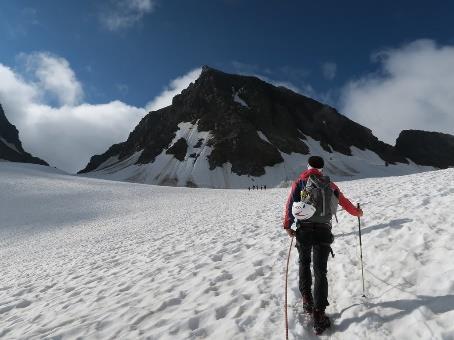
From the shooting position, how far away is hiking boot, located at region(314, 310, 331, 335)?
585 centimetres

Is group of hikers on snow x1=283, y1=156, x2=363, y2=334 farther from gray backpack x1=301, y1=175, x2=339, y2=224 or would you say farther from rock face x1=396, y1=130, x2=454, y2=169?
rock face x1=396, y1=130, x2=454, y2=169

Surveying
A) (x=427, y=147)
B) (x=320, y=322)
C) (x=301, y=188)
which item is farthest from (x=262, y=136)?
(x=320, y=322)

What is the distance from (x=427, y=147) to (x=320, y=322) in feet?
656

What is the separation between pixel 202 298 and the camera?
25.4 feet

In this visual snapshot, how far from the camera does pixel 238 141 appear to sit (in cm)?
14550

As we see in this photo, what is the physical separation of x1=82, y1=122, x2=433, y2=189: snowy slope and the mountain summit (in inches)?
14.1

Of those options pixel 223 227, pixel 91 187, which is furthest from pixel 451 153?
pixel 223 227

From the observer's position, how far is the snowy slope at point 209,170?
435 feet

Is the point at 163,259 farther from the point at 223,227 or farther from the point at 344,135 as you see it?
the point at 344,135

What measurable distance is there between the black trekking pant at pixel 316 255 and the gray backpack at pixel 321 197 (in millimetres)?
145

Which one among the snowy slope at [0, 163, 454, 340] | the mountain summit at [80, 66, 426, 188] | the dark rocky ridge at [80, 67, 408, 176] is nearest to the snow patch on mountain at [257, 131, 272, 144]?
the mountain summit at [80, 66, 426, 188]

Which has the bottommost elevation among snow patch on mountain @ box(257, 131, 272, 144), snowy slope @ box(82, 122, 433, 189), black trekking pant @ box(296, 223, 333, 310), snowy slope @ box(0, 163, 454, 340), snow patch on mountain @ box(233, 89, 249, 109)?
snowy slope @ box(0, 163, 454, 340)

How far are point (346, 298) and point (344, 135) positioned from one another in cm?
17954

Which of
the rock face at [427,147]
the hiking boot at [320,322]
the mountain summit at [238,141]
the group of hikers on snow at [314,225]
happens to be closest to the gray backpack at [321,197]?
the group of hikers on snow at [314,225]
